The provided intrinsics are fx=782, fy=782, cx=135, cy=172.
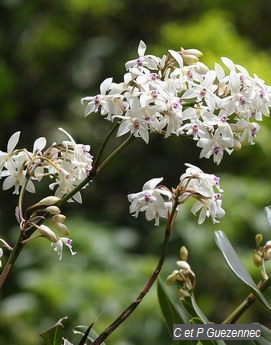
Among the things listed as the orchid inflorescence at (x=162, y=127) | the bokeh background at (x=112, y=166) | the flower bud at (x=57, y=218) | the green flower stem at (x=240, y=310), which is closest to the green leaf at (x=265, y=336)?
the green flower stem at (x=240, y=310)

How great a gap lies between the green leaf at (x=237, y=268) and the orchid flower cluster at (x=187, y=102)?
11 cm

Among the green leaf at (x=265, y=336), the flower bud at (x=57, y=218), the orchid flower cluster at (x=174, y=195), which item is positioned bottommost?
the green leaf at (x=265, y=336)

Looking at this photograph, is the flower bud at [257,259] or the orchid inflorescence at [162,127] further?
the flower bud at [257,259]

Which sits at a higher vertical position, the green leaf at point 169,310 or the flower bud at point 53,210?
the flower bud at point 53,210

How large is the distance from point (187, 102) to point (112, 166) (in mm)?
3031

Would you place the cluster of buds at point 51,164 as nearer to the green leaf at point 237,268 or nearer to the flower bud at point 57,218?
the flower bud at point 57,218

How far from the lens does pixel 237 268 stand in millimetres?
809

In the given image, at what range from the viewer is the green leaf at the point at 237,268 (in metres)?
0.77

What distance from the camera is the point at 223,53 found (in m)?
3.23

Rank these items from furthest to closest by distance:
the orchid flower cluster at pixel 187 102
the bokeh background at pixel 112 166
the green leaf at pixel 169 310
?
1. the bokeh background at pixel 112 166
2. the green leaf at pixel 169 310
3. the orchid flower cluster at pixel 187 102

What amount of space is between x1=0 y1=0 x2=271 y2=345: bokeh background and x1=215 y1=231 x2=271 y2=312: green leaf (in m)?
1.25

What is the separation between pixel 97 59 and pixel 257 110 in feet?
10.4

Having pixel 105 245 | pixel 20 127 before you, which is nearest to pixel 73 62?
pixel 20 127

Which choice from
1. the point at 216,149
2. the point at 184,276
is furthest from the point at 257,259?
the point at 216,149
